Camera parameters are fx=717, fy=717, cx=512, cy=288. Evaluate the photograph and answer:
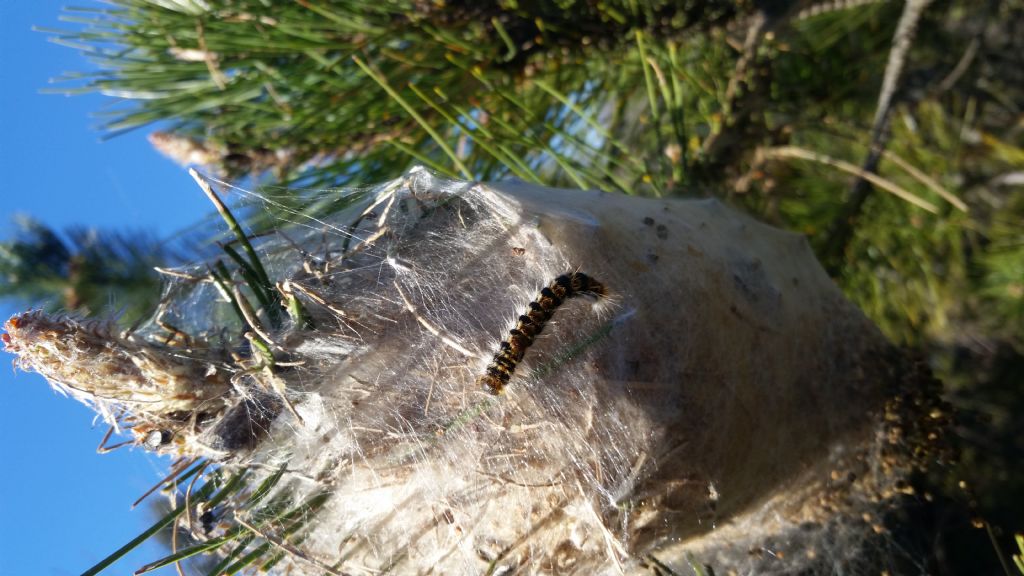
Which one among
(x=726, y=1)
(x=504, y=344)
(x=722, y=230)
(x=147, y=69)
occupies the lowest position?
(x=722, y=230)

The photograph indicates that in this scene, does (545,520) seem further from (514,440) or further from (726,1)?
(726,1)

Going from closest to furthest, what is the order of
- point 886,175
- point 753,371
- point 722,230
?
point 753,371 → point 722,230 → point 886,175

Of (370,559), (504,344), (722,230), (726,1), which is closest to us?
(504,344)

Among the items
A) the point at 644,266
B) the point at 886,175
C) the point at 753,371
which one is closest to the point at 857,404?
the point at 753,371

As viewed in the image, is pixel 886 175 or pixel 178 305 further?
pixel 886 175

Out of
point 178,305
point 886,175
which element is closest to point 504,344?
point 178,305

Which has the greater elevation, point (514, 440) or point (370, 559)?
point (514, 440)
